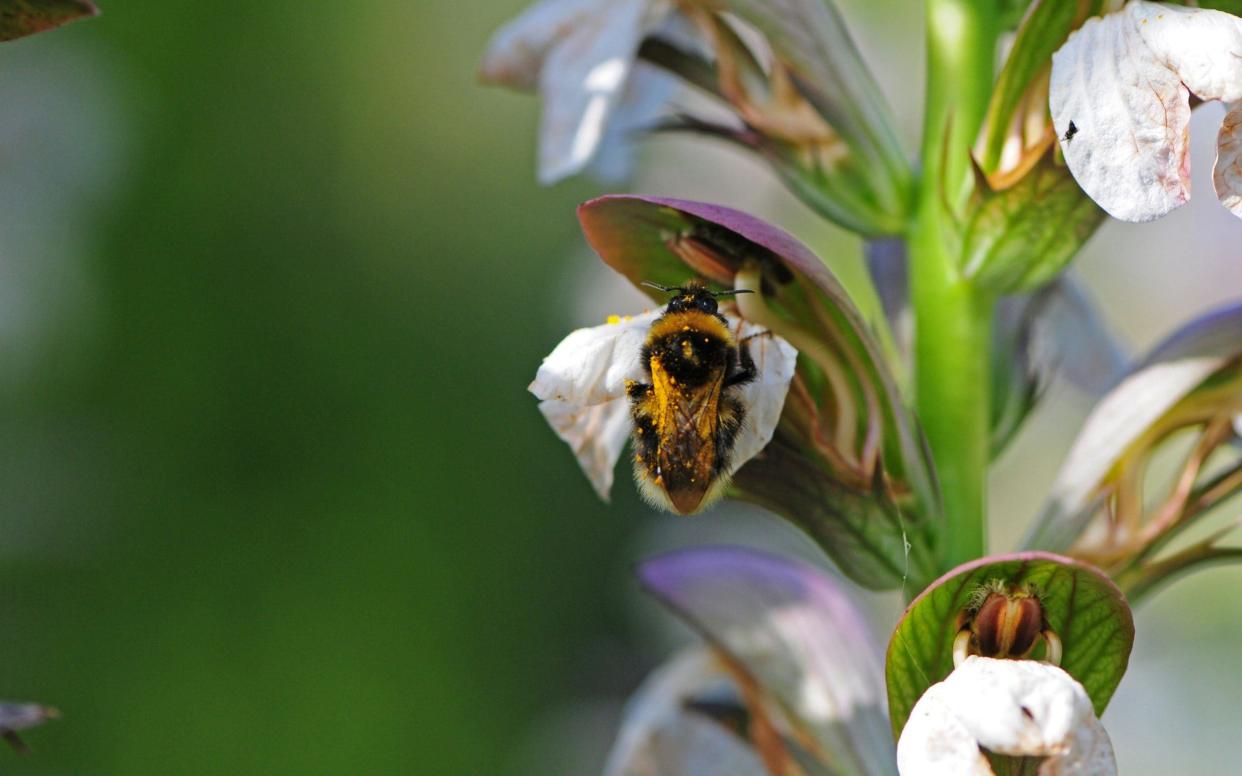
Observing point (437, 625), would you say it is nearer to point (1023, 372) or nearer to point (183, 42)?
point (183, 42)

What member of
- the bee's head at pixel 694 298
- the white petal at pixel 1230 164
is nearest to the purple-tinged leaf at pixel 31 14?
the bee's head at pixel 694 298

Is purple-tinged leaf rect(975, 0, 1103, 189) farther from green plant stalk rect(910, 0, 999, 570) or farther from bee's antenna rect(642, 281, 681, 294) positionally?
bee's antenna rect(642, 281, 681, 294)

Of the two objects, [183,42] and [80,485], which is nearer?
[80,485]

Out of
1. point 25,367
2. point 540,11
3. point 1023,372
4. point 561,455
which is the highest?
point 540,11

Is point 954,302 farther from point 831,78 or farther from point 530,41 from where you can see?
point 530,41

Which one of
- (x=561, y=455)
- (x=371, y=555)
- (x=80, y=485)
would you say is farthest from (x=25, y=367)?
(x=561, y=455)

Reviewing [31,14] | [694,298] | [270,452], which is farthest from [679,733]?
[270,452]

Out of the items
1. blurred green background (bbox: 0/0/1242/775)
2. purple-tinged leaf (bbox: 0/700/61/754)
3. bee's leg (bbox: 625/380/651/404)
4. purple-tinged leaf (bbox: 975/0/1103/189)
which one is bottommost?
blurred green background (bbox: 0/0/1242/775)

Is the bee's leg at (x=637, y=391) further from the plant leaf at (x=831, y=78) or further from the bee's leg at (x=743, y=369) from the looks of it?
the plant leaf at (x=831, y=78)

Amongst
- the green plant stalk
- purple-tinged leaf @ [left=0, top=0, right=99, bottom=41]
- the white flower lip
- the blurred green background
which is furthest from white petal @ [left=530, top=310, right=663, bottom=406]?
the blurred green background
